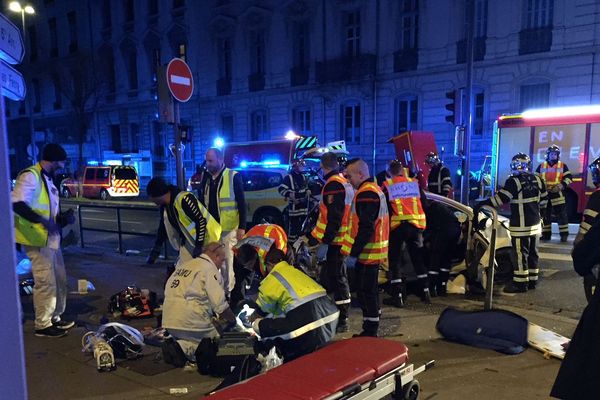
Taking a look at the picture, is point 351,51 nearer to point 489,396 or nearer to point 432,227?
point 432,227

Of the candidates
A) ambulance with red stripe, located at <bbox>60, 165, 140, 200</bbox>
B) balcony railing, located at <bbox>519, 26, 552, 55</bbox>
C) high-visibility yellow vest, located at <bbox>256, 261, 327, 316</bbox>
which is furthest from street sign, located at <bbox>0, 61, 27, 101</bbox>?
ambulance with red stripe, located at <bbox>60, 165, 140, 200</bbox>

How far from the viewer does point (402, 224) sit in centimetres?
584

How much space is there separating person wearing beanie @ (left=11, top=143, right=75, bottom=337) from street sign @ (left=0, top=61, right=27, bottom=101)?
1.92m

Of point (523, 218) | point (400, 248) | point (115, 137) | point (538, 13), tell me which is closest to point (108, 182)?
point (115, 137)

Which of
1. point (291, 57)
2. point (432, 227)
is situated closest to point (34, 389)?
point (432, 227)

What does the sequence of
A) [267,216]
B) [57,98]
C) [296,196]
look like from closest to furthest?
[296,196]
[267,216]
[57,98]

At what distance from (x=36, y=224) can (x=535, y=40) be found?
20.7 m

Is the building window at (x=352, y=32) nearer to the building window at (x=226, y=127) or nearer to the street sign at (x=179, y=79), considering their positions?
the building window at (x=226, y=127)

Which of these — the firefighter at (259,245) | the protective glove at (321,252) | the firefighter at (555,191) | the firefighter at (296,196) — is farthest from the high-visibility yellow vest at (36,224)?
the firefighter at (555,191)

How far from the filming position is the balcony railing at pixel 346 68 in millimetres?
23938

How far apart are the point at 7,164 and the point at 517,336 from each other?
437 centimetres

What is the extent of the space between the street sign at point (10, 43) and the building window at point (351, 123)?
22.4m

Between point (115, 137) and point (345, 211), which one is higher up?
point (115, 137)

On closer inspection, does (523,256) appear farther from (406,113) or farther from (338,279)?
(406,113)
